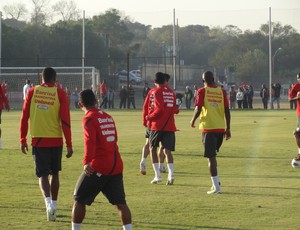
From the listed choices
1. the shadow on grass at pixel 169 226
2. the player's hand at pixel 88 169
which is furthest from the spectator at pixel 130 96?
the player's hand at pixel 88 169

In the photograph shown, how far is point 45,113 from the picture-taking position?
1168 cm

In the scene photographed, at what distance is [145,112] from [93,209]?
12.1 feet

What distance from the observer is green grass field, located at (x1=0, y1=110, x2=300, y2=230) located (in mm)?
11305

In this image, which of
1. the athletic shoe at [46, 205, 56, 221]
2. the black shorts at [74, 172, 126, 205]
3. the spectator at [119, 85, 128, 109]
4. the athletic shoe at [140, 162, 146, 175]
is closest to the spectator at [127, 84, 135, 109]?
the spectator at [119, 85, 128, 109]

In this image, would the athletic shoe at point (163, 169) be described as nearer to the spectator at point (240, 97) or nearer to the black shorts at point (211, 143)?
the black shorts at point (211, 143)

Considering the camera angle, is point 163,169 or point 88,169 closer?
point 88,169

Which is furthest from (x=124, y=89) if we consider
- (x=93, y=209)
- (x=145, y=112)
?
(x=93, y=209)

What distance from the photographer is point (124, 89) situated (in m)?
55.8

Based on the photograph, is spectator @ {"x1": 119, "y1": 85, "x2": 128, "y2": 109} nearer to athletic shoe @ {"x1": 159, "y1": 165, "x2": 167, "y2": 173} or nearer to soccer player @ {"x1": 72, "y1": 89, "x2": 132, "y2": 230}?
athletic shoe @ {"x1": 159, "y1": 165, "x2": 167, "y2": 173}

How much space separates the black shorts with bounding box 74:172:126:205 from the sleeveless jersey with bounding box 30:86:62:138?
2.21m

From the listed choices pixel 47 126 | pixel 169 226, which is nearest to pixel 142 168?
pixel 47 126

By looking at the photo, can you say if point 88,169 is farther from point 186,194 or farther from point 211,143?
point 211,143

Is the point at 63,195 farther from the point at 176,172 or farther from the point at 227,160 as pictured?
the point at 227,160

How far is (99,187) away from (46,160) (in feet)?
7.42
